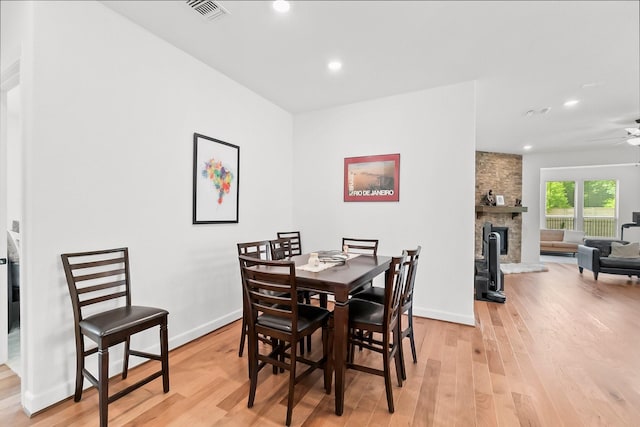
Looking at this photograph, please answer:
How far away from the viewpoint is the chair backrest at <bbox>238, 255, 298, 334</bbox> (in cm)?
172

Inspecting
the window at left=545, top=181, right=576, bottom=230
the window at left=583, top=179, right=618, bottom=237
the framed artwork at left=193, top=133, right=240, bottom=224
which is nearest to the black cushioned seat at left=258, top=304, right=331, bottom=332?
the framed artwork at left=193, top=133, right=240, bottom=224

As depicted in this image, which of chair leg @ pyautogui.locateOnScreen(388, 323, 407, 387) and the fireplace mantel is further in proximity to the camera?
the fireplace mantel

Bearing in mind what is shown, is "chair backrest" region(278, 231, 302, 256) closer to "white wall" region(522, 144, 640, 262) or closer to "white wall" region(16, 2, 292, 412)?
"white wall" region(16, 2, 292, 412)

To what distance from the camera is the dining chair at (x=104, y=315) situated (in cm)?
169

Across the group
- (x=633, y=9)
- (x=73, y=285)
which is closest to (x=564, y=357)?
(x=633, y=9)

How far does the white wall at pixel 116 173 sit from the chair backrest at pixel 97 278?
9 centimetres

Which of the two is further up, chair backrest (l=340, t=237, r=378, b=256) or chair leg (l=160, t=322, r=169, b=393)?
chair backrest (l=340, t=237, r=378, b=256)

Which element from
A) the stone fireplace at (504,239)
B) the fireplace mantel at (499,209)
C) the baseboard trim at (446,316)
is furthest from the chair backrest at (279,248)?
the stone fireplace at (504,239)

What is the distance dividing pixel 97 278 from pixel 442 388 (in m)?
2.59

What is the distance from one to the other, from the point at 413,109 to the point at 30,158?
3618 millimetres

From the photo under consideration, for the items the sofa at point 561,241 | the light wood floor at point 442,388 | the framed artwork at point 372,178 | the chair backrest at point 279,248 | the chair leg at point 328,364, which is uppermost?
the framed artwork at point 372,178

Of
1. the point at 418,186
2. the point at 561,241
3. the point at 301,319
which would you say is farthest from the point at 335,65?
the point at 561,241

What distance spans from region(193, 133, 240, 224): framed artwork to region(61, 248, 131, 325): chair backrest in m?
0.81

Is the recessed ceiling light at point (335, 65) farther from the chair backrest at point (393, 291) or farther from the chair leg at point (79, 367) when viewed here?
the chair leg at point (79, 367)
